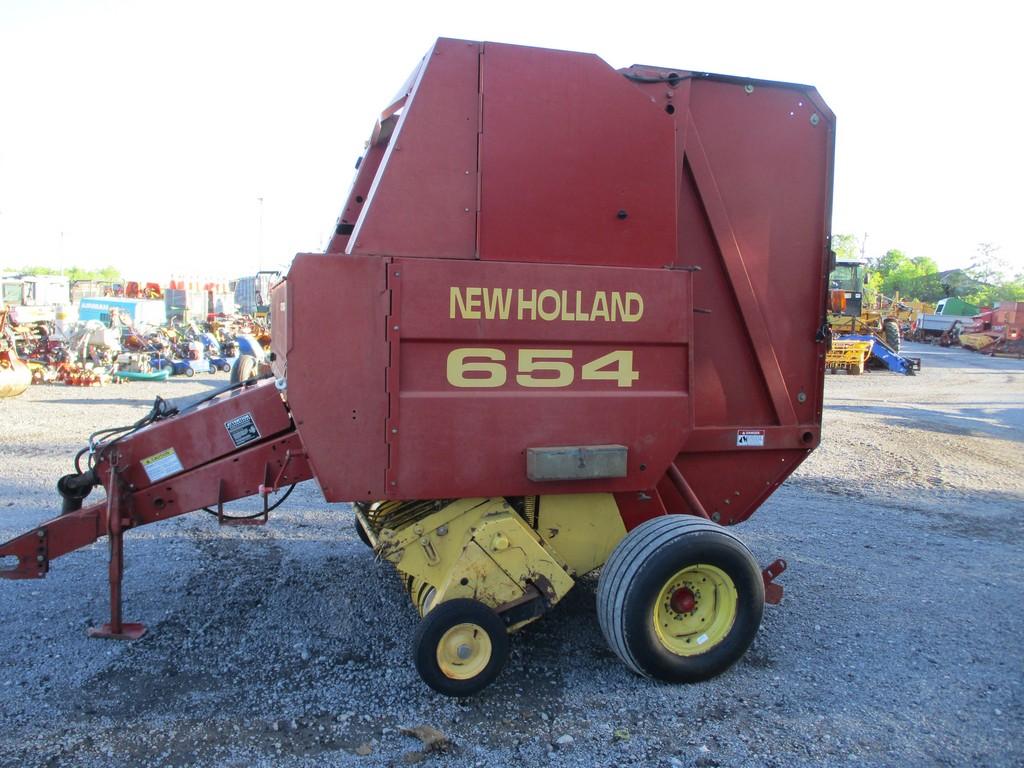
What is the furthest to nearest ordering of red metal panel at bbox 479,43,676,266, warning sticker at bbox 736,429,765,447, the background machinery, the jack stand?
1. the background machinery
2. warning sticker at bbox 736,429,765,447
3. the jack stand
4. red metal panel at bbox 479,43,676,266

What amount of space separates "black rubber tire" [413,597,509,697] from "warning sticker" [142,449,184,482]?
61.1 inches

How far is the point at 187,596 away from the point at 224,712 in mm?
1463

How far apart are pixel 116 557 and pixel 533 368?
2284mm

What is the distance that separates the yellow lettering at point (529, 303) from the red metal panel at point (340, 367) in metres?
0.62

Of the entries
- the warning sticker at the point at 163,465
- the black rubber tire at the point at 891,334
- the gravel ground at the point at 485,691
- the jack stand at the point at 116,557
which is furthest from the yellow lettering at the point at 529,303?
the black rubber tire at the point at 891,334

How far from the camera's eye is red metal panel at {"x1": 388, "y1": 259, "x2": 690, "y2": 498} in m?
3.36

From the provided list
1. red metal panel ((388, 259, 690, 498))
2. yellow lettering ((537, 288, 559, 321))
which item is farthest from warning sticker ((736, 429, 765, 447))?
yellow lettering ((537, 288, 559, 321))

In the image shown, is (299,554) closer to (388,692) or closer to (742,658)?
(388,692)

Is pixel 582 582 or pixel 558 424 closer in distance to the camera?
pixel 558 424

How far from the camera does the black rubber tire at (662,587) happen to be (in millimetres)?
3422

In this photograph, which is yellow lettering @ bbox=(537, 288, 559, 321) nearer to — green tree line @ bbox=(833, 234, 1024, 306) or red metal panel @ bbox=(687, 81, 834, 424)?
red metal panel @ bbox=(687, 81, 834, 424)

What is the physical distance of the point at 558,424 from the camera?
11.6 feet

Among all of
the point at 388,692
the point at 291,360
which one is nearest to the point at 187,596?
the point at 388,692

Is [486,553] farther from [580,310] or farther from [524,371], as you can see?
[580,310]
